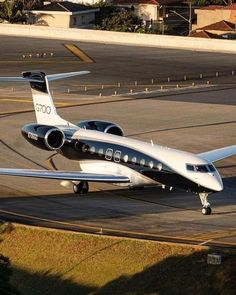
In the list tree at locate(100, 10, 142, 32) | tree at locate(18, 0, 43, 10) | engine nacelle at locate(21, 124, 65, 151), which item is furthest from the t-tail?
tree at locate(18, 0, 43, 10)

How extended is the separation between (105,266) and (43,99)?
1696 centimetres

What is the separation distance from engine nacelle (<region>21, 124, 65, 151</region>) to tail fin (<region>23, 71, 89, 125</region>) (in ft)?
9.38

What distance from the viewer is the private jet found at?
39.3 metres

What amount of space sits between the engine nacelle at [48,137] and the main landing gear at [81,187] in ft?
8.33

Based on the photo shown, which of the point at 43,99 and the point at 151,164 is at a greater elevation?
the point at 43,99

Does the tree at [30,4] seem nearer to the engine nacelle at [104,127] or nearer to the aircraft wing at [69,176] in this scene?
the engine nacelle at [104,127]

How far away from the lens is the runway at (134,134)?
3834cm

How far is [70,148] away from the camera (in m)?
45.0

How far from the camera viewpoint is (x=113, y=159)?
4266cm

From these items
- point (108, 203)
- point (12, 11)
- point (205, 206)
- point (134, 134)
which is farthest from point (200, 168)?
point (12, 11)

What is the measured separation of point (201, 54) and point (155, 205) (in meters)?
69.3

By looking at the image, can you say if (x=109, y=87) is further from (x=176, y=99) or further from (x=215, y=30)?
(x=215, y=30)

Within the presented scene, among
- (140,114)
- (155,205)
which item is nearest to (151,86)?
(140,114)

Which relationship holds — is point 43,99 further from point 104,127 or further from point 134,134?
point 134,134
